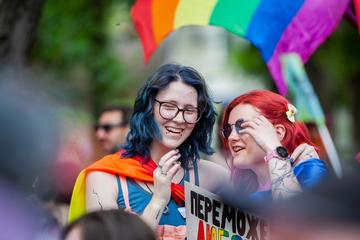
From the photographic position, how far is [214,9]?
5.42 meters

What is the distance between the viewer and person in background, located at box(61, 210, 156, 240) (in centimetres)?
202

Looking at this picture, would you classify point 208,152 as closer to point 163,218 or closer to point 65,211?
point 163,218

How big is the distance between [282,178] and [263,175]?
26cm

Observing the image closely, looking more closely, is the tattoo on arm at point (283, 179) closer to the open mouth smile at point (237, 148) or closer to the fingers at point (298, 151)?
the fingers at point (298, 151)

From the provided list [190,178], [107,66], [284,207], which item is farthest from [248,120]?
[107,66]

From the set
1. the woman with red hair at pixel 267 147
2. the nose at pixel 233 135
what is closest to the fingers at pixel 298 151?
the woman with red hair at pixel 267 147

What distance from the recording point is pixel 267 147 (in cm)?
370

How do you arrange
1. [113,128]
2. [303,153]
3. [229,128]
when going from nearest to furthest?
[303,153] → [229,128] → [113,128]

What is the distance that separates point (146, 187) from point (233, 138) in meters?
0.42

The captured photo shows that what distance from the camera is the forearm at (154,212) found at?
3.57 meters

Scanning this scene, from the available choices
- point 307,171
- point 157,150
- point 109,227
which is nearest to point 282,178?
point 307,171

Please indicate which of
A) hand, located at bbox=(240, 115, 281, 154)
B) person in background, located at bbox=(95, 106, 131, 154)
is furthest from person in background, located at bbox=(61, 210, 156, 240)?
person in background, located at bbox=(95, 106, 131, 154)

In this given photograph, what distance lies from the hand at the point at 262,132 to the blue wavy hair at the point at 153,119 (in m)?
0.21

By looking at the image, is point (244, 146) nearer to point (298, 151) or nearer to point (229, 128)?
point (229, 128)
